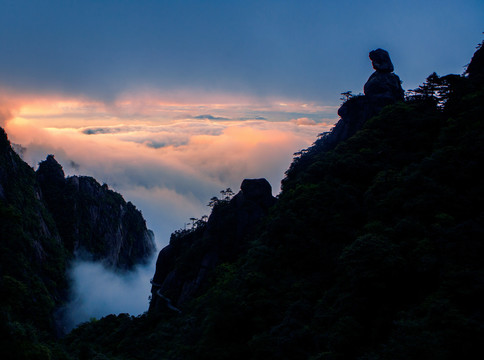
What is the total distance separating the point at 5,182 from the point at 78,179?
41712mm

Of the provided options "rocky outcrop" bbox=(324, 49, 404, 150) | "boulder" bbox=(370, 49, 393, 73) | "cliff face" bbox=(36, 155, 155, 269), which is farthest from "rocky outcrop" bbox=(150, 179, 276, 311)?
"cliff face" bbox=(36, 155, 155, 269)

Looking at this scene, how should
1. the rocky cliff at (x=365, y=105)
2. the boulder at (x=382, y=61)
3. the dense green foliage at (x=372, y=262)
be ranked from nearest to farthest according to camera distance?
1. the dense green foliage at (x=372, y=262)
2. the rocky cliff at (x=365, y=105)
3. the boulder at (x=382, y=61)

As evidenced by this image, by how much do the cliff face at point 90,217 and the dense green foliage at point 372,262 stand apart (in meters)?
69.9

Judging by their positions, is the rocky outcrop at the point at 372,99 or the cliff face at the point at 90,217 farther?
the cliff face at the point at 90,217

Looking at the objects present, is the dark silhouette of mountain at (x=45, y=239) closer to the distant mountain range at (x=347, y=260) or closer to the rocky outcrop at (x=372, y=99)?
the distant mountain range at (x=347, y=260)

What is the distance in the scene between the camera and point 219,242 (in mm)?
44531

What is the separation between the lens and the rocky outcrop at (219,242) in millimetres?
43188

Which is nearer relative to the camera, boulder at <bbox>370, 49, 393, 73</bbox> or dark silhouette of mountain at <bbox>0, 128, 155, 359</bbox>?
dark silhouette of mountain at <bbox>0, 128, 155, 359</bbox>

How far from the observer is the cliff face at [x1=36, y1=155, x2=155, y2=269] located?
327 feet

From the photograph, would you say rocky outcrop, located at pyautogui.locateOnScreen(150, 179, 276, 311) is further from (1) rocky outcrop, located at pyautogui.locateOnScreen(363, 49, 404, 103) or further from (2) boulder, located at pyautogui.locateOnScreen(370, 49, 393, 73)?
(2) boulder, located at pyautogui.locateOnScreen(370, 49, 393, 73)

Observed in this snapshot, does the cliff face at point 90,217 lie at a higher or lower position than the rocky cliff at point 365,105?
lower

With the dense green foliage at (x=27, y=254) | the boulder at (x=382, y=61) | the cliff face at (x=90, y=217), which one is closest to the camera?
the dense green foliage at (x=27, y=254)

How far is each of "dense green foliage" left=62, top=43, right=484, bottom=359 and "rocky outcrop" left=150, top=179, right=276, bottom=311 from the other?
387 cm

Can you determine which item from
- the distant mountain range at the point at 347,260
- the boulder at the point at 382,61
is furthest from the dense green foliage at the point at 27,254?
the boulder at the point at 382,61
